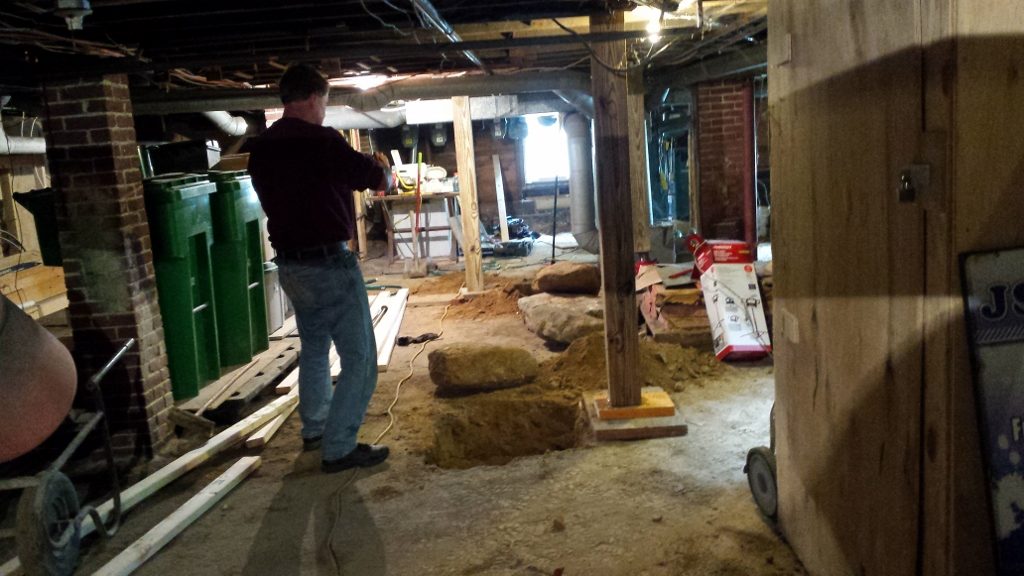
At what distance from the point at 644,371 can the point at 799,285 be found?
243cm

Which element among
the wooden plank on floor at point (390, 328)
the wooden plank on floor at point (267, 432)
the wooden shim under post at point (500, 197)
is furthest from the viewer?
the wooden shim under post at point (500, 197)

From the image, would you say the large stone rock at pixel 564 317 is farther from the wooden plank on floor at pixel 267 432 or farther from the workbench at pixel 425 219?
the workbench at pixel 425 219

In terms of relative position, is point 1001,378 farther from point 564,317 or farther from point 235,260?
point 564,317

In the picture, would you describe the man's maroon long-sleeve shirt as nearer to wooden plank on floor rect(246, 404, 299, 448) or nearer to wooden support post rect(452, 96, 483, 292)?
wooden plank on floor rect(246, 404, 299, 448)

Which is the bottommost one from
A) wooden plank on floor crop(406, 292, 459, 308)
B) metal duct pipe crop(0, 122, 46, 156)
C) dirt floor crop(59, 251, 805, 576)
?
dirt floor crop(59, 251, 805, 576)

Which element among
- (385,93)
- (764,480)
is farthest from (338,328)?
(385,93)

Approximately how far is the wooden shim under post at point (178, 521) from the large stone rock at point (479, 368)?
55.0 inches

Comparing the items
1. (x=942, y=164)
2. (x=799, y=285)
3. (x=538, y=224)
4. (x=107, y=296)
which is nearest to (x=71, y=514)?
(x=107, y=296)

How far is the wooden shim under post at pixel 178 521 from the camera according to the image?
2762mm

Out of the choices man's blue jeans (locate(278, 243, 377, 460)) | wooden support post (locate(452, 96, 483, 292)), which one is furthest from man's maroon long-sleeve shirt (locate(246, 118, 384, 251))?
wooden support post (locate(452, 96, 483, 292))

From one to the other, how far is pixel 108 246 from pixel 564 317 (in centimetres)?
340

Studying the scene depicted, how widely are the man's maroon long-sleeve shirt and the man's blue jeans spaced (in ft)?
0.43

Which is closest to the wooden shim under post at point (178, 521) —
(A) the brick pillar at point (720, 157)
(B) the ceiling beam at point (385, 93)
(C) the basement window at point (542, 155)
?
(B) the ceiling beam at point (385, 93)

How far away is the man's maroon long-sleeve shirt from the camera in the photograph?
3309 mm
